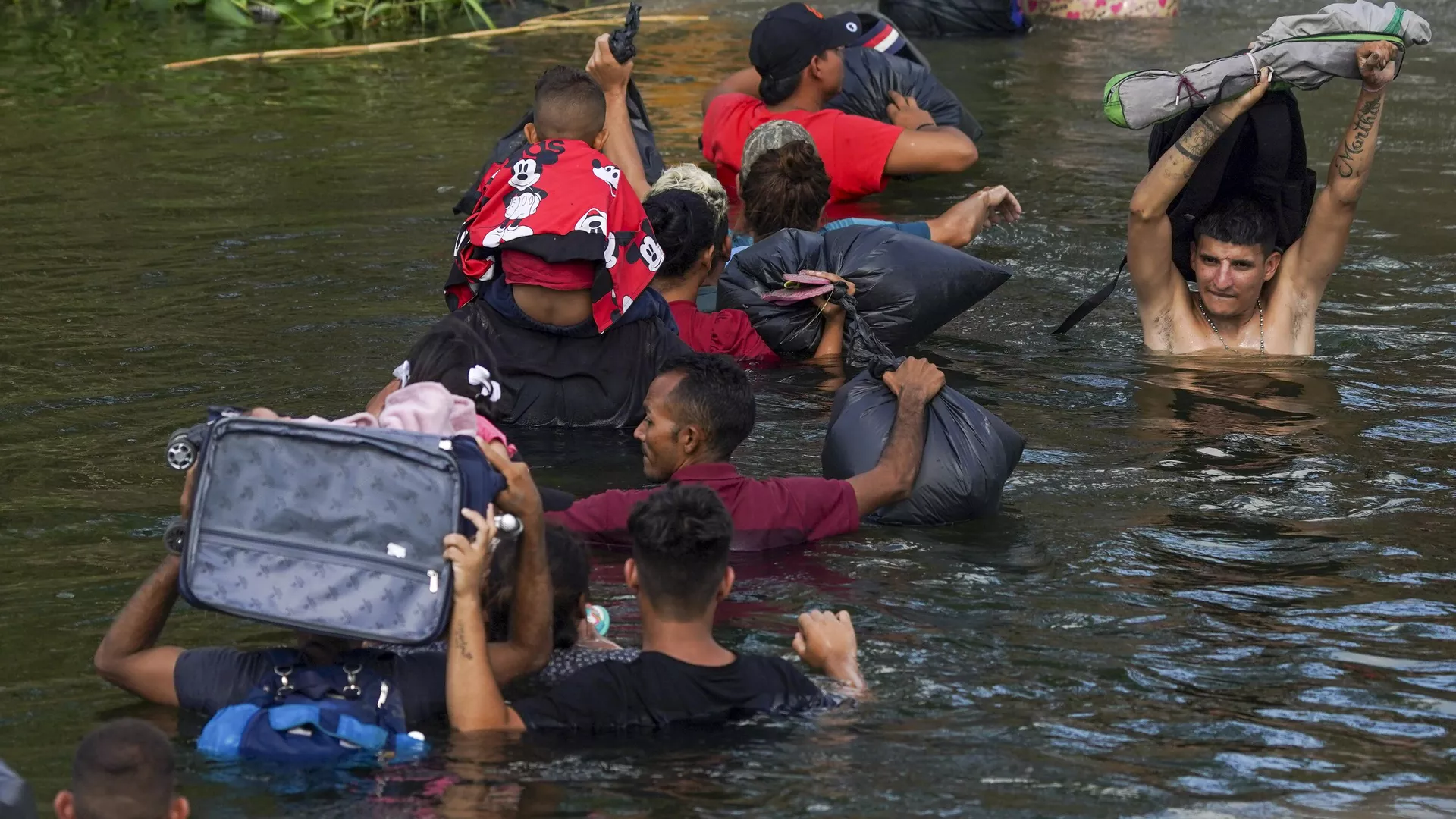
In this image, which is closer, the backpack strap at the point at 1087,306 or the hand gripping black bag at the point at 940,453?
the hand gripping black bag at the point at 940,453

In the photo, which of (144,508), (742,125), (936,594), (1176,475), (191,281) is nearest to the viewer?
(936,594)

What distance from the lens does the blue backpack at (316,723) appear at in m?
3.56

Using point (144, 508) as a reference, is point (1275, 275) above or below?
above

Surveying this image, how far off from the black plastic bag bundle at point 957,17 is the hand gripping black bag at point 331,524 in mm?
10551

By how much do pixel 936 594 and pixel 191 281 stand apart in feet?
13.9

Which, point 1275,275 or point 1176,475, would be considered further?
point 1275,275

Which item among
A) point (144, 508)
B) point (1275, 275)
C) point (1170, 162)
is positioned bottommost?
point (144, 508)

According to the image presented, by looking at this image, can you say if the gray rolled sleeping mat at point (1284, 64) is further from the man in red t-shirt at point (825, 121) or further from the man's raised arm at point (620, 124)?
the man in red t-shirt at point (825, 121)

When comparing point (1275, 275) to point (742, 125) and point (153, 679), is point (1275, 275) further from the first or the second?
point (153, 679)

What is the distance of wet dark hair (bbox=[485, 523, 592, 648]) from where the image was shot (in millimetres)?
3869

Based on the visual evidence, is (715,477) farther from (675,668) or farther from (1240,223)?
(1240,223)

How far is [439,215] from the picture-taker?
892 cm

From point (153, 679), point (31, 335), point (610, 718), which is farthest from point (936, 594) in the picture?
point (31, 335)

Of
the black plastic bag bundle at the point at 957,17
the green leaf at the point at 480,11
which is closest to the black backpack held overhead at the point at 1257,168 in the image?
the black plastic bag bundle at the point at 957,17
